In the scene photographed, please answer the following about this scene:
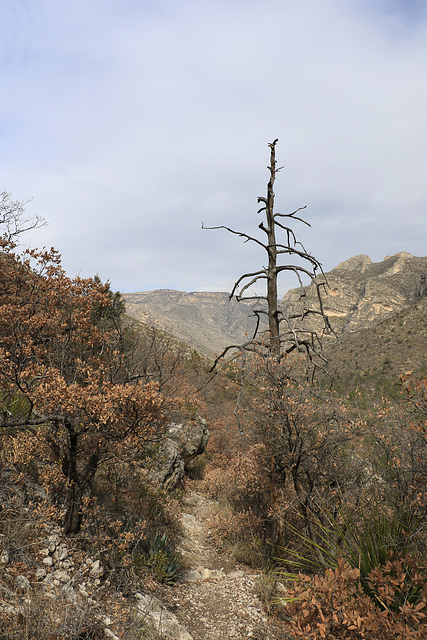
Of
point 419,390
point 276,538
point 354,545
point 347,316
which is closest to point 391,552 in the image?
point 354,545

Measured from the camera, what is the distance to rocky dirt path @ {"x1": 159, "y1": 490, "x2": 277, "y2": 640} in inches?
191

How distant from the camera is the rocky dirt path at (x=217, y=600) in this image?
4848mm

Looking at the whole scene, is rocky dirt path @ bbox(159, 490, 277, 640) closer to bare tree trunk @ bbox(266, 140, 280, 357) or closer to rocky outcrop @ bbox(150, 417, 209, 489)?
rocky outcrop @ bbox(150, 417, 209, 489)

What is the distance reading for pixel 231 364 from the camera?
19.2ft

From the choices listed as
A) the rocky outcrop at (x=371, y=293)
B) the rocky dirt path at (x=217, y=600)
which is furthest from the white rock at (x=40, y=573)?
the rocky outcrop at (x=371, y=293)

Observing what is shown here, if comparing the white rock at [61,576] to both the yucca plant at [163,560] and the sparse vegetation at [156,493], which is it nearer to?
the sparse vegetation at [156,493]

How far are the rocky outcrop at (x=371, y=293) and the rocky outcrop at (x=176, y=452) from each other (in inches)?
2479

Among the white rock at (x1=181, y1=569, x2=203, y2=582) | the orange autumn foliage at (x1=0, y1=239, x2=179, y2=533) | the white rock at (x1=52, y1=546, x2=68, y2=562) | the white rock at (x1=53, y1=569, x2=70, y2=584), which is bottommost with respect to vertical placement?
the white rock at (x1=181, y1=569, x2=203, y2=582)

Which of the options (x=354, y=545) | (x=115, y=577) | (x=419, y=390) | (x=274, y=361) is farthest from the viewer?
(x=274, y=361)

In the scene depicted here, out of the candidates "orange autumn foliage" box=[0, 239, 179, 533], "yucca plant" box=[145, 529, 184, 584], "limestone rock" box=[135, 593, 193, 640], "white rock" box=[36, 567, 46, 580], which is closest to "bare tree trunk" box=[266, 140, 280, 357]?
"orange autumn foliage" box=[0, 239, 179, 533]

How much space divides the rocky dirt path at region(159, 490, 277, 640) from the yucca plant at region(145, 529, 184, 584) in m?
0.20

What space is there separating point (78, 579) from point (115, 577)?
712 mm

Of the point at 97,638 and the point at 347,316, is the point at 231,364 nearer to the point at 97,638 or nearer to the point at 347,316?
the point at 97,638

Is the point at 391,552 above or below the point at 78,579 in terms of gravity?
above
